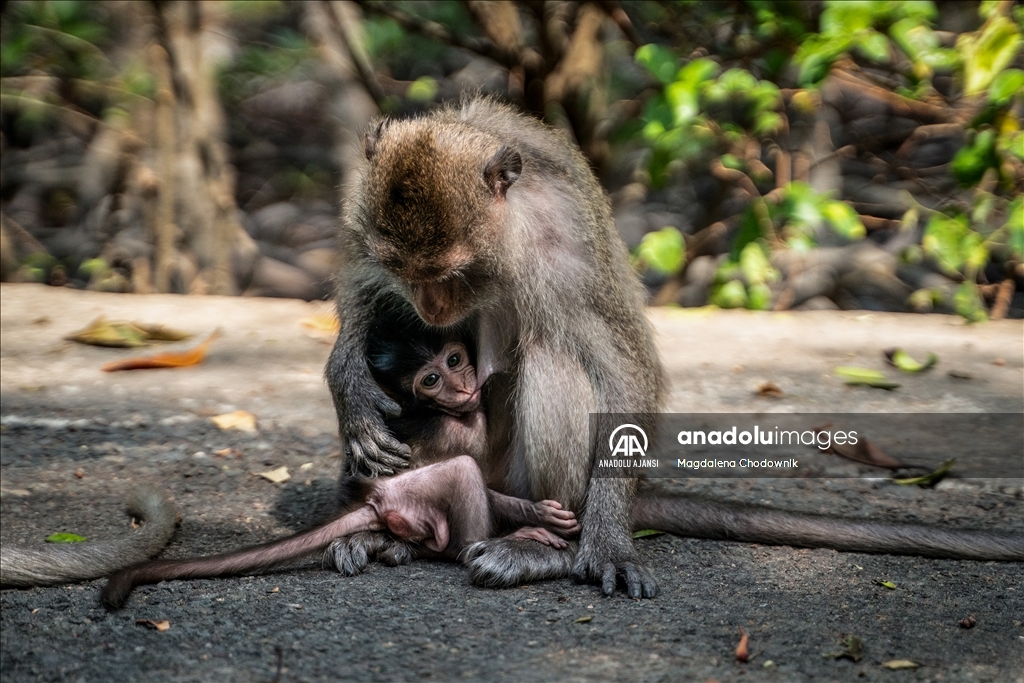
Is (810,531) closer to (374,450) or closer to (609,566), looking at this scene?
(609,566)

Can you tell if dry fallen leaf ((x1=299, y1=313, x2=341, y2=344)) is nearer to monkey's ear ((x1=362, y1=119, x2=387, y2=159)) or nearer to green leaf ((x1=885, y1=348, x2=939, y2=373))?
monkey's ear ((x1=362, y1=119, x2=387, y2=159))

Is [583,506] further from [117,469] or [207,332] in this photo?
[207,332]

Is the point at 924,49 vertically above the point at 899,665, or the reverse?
the point at 924,49

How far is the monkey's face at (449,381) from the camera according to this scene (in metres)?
3.75

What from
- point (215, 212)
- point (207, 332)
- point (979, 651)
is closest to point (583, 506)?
point (979, 651)

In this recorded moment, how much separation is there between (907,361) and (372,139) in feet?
11.6

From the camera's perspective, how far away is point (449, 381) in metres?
3.75

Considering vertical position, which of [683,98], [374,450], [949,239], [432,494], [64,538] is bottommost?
[64,538]

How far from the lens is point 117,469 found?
444 cm

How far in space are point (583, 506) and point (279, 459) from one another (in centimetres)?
155

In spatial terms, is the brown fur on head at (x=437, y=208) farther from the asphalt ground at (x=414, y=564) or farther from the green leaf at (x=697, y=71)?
the green leaf at (x=697, y=71)

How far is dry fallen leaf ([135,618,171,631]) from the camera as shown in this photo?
2984mm

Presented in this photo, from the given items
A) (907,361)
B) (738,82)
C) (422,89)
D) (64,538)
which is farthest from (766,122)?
(64,538)

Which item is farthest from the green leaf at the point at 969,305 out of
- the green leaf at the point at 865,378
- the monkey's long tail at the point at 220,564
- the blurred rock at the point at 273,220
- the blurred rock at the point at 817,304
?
the blurred rock at the point at 273,220
